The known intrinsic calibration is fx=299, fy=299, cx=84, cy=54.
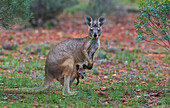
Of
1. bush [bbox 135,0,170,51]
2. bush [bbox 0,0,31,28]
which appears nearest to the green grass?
bush [bbox 135,0,170,51]

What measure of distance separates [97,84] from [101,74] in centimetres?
106

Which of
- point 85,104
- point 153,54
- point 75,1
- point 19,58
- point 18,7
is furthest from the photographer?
point 75,1

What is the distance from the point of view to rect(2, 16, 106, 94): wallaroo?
6.14 meters

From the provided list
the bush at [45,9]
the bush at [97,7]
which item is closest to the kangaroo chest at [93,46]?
the bush at [45,9]

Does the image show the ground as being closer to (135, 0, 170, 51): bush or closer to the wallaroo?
the wallaroo

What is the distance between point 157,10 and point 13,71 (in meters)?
4.13

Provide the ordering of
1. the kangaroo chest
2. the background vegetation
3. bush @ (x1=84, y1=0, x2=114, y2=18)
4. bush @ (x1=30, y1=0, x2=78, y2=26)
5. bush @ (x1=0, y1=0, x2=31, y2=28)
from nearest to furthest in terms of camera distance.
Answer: the background vegetation, bush @ (x1=0, y1=0, x2=31, y2=28), the kangaroo chest, bush @ (x1=30, y1=0, x2=78, y2=26), bush @ (x1=84, y1=0, x2=114, y2=18)

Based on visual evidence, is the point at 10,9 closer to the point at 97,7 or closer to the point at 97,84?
the point at 97,84

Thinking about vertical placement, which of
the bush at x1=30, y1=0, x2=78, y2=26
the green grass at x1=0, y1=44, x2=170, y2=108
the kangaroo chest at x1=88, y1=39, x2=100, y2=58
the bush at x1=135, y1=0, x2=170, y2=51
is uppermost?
the bush at x1=30, y1=0, x2=78, y2=26

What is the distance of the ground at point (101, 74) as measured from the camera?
5711 millimetres

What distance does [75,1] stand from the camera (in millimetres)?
15977

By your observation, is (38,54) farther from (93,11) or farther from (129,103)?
(93,11)

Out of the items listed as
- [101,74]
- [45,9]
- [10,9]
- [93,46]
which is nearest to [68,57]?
[93,46]

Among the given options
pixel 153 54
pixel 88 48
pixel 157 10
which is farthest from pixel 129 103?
pixel 153 54
